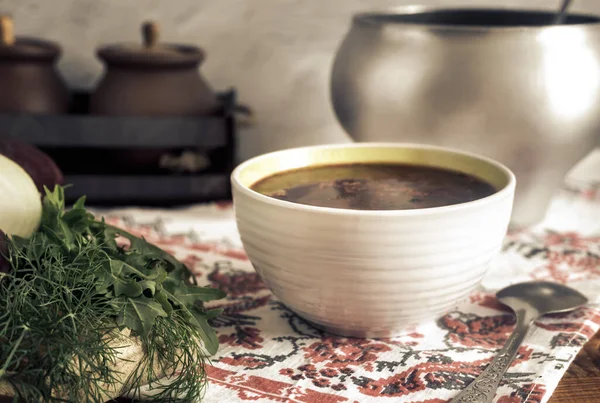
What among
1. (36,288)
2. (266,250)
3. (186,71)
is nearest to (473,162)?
(266,250)

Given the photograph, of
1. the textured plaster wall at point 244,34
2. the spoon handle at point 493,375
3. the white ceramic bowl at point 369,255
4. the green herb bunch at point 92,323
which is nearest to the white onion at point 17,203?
the green herb bunch at point 92,323

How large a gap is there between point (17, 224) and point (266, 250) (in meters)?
0.18

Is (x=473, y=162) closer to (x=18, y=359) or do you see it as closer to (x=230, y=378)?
(x=230, y=378)

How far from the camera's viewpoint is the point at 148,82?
0.92 m

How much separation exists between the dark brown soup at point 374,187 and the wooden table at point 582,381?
14 centimetres

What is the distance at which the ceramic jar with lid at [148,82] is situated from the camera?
0.91 m

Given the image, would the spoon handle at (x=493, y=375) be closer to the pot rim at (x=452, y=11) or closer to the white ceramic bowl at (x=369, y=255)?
the white ceramic bowl at (x=369, y=255)

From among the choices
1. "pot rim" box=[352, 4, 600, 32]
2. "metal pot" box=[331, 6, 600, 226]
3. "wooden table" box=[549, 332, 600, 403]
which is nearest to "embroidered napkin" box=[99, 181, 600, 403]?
"wooden table" box=[549, 332, 600, 403]

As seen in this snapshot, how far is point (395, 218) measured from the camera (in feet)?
1.53

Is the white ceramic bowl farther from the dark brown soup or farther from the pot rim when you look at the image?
the pot rim

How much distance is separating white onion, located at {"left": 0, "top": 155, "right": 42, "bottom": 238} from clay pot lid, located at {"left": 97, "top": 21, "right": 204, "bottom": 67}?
38cm

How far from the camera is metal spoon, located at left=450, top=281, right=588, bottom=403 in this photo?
0.46m

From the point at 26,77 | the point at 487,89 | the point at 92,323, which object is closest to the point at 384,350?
the point at 92,323

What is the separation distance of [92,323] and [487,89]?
44cm
